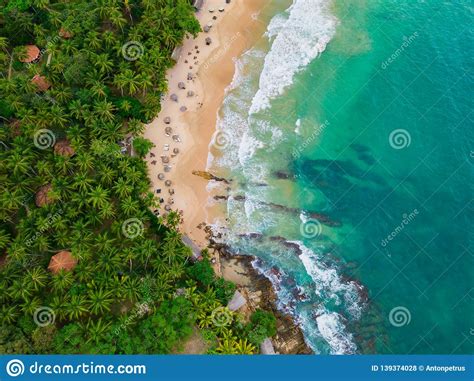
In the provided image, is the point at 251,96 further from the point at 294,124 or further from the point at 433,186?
the point at 433,186

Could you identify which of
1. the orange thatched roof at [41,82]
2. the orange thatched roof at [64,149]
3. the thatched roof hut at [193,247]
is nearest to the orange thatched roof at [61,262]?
the orange thatched roof at [64,149]

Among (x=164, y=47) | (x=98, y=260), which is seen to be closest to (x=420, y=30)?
(x=164, y=47)

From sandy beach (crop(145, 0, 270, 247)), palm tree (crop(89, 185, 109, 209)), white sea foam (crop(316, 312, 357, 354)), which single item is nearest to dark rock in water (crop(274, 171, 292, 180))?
sandy beach (crop(145, 0, 270, 247))

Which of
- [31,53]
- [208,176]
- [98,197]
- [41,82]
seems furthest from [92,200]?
[31,53]

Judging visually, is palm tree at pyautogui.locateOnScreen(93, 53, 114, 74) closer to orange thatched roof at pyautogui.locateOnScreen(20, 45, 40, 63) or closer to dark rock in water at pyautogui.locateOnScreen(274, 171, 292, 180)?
orange thatched roof at pyautogui.locateOnScreen(20, 45, 40, 63)

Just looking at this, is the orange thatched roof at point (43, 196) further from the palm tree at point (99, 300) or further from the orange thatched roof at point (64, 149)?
the palm tree at point (99, 300)

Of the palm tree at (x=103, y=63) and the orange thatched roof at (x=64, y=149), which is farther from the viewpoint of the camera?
the palm tree at (x=103, y=63)
